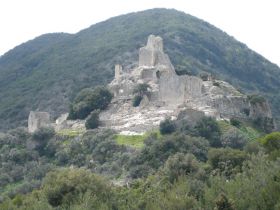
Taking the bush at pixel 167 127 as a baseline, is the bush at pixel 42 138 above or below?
below

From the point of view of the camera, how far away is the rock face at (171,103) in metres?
74.8

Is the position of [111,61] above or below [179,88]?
above

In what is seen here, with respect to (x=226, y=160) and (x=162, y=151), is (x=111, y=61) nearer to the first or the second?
(x=162, y=151)

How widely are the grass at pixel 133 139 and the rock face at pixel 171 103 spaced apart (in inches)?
50.5

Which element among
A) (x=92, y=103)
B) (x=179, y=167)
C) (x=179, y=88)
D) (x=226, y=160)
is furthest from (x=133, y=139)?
(x=226, y=160)

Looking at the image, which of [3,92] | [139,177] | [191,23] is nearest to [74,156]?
[139,177]

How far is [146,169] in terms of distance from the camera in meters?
61.4

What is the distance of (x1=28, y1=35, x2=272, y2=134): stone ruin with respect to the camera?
74312 millimetres

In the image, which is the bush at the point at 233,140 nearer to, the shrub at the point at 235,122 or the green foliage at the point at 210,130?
the green foliage at the point at 210,130

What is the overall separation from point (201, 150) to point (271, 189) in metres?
23.5

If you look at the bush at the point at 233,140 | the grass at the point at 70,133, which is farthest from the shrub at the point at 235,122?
the grass at the point at 70,133

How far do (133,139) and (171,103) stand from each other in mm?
7366

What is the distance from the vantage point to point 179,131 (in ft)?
228

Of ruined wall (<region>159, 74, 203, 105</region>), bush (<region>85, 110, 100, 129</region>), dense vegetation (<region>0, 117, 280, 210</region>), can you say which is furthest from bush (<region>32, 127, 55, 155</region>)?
ruined wall (<region>159, 74, 203, 105</region>)
